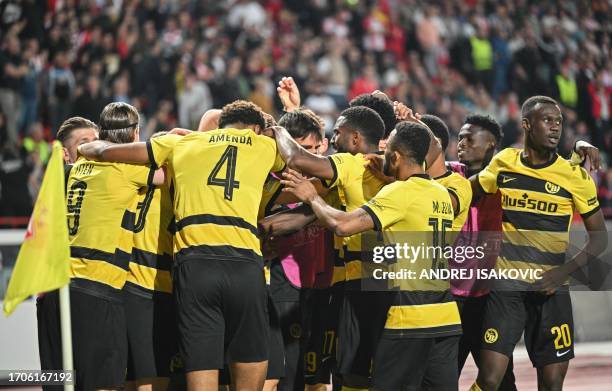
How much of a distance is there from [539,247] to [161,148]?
310cm

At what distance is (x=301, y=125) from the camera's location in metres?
7.43

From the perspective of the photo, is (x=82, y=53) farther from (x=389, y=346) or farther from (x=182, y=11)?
(x=389, y=346)

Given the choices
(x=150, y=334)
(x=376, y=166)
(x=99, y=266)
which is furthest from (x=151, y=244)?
(x=376, y=166)

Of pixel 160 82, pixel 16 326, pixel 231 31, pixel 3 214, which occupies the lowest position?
pixel 16 326

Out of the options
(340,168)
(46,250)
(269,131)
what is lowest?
(46,250)

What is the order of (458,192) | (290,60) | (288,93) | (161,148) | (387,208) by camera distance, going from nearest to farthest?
(387,208) < (161,148) < (458,192) < (288,93) < (290,60)

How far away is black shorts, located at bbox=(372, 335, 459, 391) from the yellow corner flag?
205cm

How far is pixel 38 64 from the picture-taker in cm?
1434

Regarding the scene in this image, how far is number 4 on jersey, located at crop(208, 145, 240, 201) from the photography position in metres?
6.41

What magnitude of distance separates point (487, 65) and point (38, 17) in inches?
370

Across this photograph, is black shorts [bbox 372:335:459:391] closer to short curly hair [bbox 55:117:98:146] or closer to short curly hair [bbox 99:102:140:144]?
short curly hair [bbox 99:102:140:144]

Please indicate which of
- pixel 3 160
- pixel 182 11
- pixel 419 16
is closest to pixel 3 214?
pixel 3 160

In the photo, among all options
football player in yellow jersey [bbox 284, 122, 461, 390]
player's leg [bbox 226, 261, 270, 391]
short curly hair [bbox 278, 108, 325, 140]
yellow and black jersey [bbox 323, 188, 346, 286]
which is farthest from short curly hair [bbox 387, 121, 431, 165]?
player's leg [bbox 226, 261, 270, 391]

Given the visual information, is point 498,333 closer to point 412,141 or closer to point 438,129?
point 438,129
